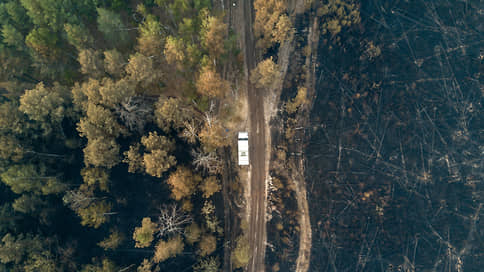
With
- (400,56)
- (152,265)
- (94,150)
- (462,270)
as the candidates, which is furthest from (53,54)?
(462,270)

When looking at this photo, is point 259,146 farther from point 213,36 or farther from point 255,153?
point 213,36

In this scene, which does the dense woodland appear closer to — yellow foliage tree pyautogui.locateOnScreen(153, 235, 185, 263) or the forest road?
yellow foliage tree pyautogui.locateOnScreen(153, 235, 185, 263)

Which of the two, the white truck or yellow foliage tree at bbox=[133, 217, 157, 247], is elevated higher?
the white truck

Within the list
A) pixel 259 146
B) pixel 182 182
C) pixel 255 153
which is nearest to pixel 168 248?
pixel 182 182

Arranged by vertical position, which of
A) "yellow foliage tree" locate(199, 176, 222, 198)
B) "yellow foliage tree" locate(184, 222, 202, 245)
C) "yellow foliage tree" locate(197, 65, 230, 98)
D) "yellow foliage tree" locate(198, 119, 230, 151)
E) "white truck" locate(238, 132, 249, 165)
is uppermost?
"yellow foliage tree" locate(197, 65, 230, 98)

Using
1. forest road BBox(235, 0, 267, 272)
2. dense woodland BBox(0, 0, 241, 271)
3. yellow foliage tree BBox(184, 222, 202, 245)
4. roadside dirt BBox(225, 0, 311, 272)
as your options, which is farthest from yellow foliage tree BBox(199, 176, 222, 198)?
forest road BBox(235, 0, 267, 272)

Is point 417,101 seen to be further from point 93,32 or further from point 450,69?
point 93,32
